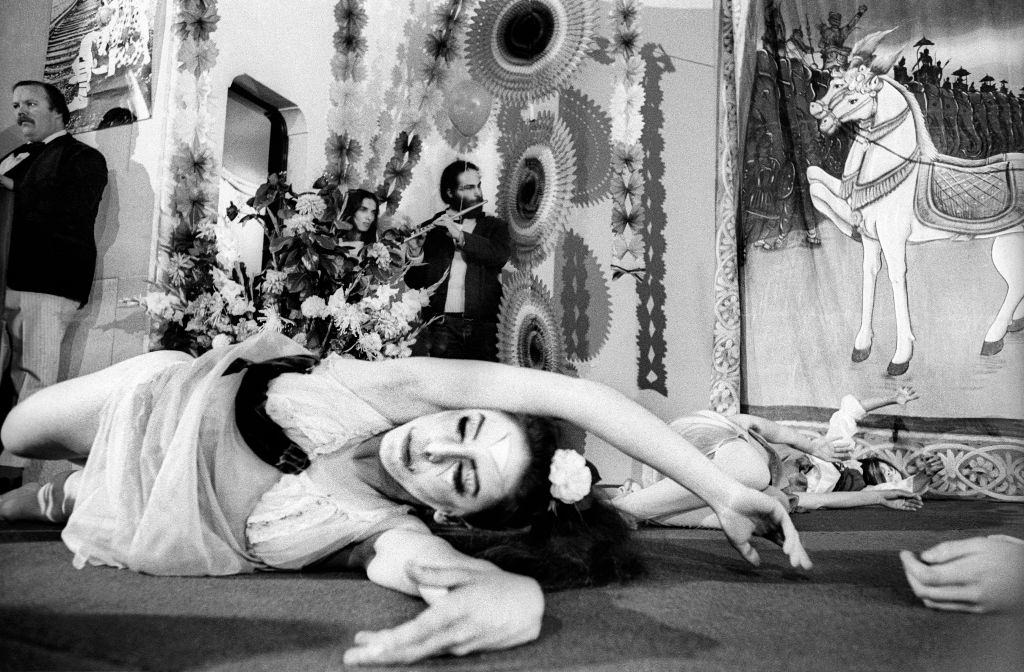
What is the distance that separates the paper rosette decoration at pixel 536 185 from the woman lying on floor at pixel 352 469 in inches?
12.6

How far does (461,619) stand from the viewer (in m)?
0.79

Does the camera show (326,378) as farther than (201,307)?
No

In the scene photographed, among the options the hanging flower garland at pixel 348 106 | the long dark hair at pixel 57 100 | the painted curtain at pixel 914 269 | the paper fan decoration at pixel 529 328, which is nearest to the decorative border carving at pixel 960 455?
the painted curtain at pixel 914 269

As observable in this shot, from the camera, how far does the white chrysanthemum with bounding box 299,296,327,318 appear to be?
127 cm

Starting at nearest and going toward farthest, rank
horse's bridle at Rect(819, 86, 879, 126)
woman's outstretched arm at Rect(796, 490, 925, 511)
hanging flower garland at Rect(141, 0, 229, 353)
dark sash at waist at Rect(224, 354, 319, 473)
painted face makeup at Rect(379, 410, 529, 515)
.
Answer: painted face makeup at Rect(379, 410, 529, 515) → dark sash at waist at Rect(224, 354, 319, 473) → hanging flower garland at Rect(141, 0, 229, 353) → woman's outstretched arm at Rect(796, 490, 925, 511) → horse's bridle at Rect(819, 86, 879, 126)

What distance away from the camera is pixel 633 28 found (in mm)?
1357

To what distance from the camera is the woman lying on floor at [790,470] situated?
121cm

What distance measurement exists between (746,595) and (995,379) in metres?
0.92

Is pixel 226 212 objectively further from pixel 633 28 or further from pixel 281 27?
pixel 633 28

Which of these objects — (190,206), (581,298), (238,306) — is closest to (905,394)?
(581,298)

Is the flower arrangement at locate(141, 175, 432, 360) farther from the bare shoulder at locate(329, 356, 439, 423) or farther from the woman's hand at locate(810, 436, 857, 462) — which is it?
the woman's hand at locate(810, 436, 857, 462)

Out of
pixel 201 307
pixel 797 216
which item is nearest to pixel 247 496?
pixel 201 307

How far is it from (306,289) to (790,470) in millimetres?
1036

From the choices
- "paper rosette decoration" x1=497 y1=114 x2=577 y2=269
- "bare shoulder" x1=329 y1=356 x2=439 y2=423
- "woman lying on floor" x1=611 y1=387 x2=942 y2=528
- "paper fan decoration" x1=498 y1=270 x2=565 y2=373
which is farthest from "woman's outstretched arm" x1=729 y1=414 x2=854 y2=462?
"bare shoulder" x1=329 y1=356 x2=439 y2=423
